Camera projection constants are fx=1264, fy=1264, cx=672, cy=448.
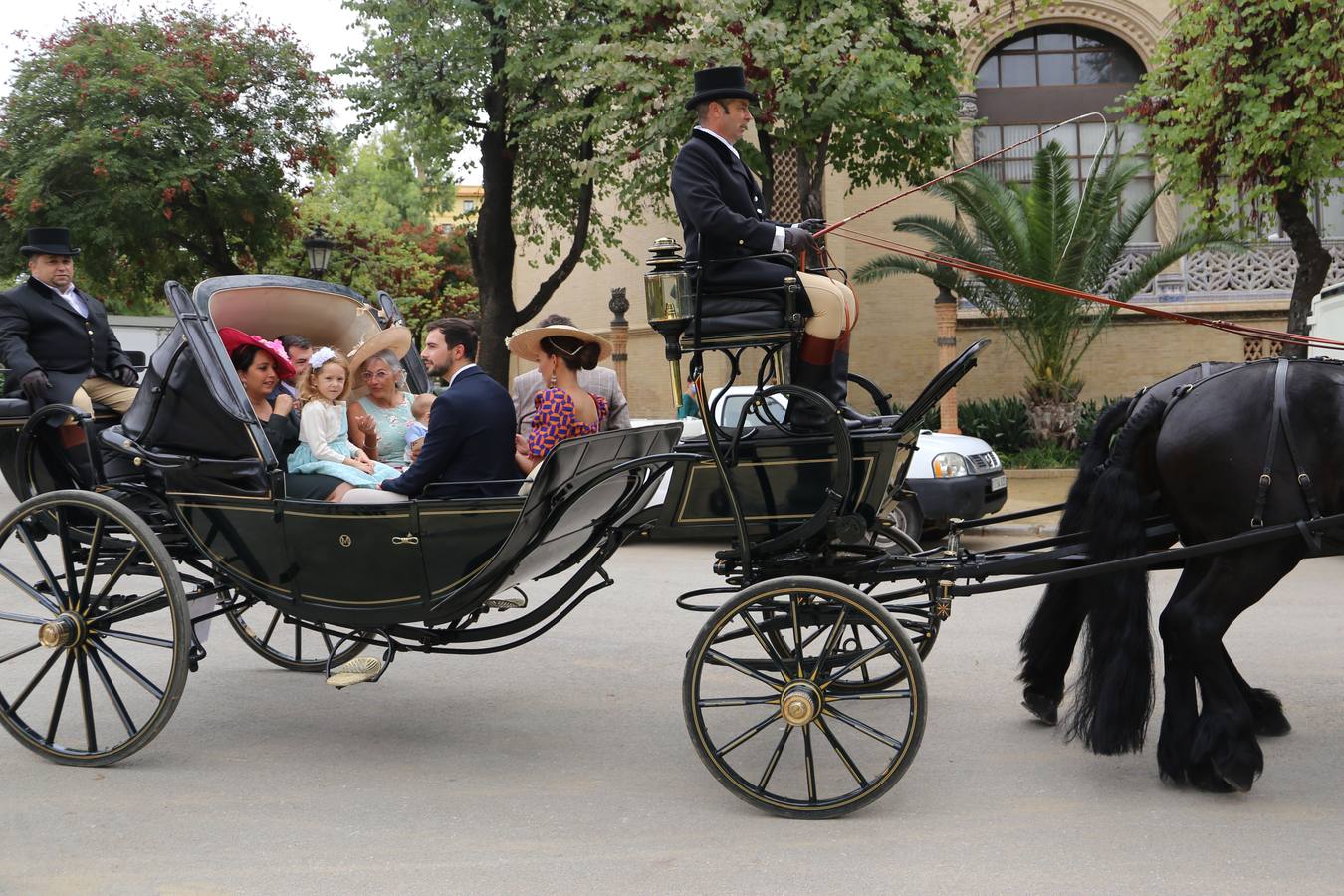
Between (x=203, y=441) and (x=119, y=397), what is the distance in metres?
1.93

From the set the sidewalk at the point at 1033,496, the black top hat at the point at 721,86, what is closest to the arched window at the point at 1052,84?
the sidewalk at the point at 1033,496

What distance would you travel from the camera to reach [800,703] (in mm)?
4512

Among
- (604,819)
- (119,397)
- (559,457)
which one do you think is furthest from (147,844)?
(119,397)

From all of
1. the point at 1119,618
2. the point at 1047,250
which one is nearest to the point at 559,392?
the point at 1119,618

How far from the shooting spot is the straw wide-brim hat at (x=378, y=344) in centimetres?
638

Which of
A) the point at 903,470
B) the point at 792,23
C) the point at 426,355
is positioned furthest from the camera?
the point at 792,23

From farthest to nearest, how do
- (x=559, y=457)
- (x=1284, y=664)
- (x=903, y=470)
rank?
(x=1284, y=664)
(x=903, y=470)
(x=559, y=457)

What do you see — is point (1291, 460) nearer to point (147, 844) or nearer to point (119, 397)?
point (147, 844)

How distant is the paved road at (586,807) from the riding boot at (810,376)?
145 cm

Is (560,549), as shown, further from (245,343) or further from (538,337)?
(245,343)

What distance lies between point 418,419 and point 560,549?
182cm

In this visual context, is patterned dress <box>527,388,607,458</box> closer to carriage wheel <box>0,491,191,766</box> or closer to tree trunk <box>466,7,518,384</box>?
carriage wheel <box>0,491,191,766</box>

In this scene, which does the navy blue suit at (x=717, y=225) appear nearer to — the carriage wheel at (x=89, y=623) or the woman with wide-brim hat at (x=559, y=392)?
the woman with wide-brim hat at (x=559, y=392)

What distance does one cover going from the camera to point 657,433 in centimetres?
550
